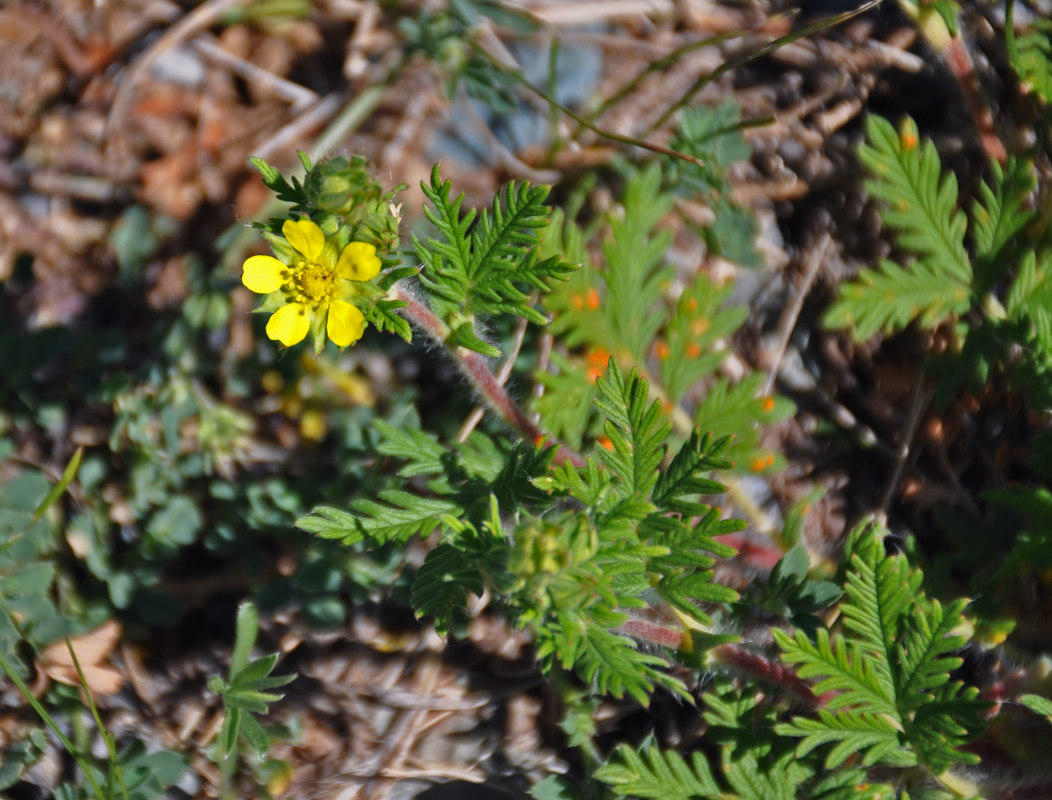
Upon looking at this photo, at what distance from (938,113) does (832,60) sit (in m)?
0.38

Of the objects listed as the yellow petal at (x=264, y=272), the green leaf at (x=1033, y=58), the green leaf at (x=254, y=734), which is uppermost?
the green leaf at (x=1033, y=58)

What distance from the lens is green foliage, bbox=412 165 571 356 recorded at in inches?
76.4

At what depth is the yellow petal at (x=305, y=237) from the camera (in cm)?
178

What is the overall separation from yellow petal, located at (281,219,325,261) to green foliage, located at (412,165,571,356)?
0.72ft

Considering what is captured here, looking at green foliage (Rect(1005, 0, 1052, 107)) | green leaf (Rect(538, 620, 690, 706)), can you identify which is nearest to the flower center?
green leaf (Rect(538, 620, 690, 706))

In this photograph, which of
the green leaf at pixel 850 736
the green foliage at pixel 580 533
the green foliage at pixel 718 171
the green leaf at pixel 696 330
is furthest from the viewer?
the green foliage at pixel 718 171

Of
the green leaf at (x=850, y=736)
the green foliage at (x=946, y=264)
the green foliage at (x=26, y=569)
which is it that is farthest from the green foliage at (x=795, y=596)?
the green foliage at (x=26, y=569)

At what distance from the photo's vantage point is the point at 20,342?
2.86 m

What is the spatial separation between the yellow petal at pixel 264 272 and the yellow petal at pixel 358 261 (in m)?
0.14

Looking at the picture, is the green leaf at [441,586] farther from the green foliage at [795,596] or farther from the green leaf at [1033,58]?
the green leaf at [1033,58]

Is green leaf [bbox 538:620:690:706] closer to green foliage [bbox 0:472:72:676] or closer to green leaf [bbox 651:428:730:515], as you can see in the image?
green leaf [bbox 651:428:730:515]

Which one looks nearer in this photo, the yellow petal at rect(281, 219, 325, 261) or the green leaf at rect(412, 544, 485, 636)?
the yellow petal at rect(281, 219, 325, 261)

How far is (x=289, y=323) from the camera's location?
6.18 ft

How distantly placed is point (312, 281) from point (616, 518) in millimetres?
765
